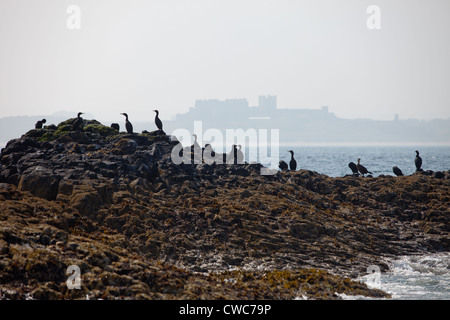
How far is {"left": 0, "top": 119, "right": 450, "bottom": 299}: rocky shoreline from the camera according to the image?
46.8 feet

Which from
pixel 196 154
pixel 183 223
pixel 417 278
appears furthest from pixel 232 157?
pixel 417 278

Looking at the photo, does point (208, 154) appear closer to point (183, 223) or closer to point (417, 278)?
point (183, 223)

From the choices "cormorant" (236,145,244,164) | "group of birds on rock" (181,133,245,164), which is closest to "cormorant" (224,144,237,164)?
"group of birds on rock" (181,133,245,164)

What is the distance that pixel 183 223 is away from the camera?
20.5 meters

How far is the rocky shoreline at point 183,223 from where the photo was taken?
14250 mm

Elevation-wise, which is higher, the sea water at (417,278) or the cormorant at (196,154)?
the cormorant at (196,154)

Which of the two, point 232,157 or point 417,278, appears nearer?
point 417,278

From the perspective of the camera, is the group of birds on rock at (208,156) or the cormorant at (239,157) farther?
the cormorant at (239,157)

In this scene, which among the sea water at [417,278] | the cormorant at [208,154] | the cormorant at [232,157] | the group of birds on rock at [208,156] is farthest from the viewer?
the cormorant at [232,157]

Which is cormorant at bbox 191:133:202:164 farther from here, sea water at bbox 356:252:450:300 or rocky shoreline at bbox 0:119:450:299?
sea water at bbox 356:252:450:300

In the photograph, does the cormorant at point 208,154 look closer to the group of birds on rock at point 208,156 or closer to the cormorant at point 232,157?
the group of birds on rock at point 208,156

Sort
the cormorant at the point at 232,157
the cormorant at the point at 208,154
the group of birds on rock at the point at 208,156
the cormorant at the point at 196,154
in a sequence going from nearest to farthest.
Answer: the cormorant at the point at 196,154, the group of birds on rock at the point at 208,156, the cormorant at the point at 208,154, the cormorant at the point at 232,157

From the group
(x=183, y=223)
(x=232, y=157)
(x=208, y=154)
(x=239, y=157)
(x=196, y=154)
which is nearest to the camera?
(x=183, y=223)

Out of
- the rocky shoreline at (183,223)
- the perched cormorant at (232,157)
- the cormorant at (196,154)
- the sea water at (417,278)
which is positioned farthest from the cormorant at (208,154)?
the sea water at (417,278)
